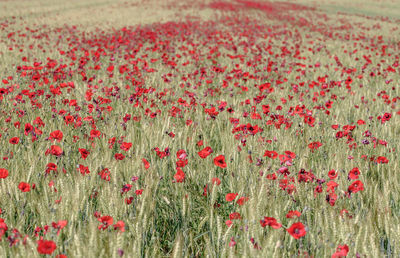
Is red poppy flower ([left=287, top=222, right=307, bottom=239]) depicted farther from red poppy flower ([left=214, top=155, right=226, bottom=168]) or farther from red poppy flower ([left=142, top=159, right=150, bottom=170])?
red poppy flower ([left=142, top=159, right=150, bottom=170])

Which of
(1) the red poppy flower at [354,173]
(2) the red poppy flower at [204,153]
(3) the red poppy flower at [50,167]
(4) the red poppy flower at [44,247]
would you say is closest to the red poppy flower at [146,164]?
(2) the red poppy flower at [204,153]

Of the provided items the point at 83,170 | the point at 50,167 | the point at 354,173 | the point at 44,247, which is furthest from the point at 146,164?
the point at 354,173

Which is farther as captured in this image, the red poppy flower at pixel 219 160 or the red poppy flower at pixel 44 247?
the red poppy flower at pixel 219 160

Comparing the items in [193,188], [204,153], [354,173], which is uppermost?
[204,153]

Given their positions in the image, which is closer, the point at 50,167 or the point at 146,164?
the point at 50,167

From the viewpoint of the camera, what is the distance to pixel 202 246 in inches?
61.2

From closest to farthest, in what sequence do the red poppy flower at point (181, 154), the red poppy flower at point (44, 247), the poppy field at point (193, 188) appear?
the red poppy flower at point (44, 247) → the poppy field at point (193, 188) → the red poppy flower at point (181, 154)

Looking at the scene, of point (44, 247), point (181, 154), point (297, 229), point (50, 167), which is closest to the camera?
point (44, 247)

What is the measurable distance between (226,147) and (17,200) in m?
1.34

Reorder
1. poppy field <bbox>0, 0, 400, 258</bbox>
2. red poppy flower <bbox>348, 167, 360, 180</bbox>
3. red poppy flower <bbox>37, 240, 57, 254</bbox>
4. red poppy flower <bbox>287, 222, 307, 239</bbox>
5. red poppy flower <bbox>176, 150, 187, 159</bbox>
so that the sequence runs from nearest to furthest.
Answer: red poppy flower <bbox>37, 240, 57, 254</bbox>
red poppy flower <bbox>287, 222, 307, 239</bbox>
poppy field <bbox>0, 0, 400, 258</bbox>
red poppy flower <bbox>348, 167, 360, 180</bbox>
red poppy flower <bbox>176, 150, 187, 159</bbox>

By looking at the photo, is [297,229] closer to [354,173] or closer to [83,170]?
[354,173]

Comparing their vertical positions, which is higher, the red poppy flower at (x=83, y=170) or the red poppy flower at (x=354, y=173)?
the red poppy flower at (x=83, y=170)

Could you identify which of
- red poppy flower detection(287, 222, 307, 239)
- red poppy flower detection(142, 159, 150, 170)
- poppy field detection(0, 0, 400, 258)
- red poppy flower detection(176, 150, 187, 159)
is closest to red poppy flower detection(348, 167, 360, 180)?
poppy field detection(0, 0, 400, 258)

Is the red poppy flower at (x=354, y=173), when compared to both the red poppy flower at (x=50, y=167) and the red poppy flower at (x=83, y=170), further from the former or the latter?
the red poppy flower at (x=50, y=167)
